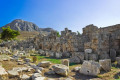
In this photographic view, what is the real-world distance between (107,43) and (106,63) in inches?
181

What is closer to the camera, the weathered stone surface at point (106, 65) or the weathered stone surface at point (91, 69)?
the weathered stone surface at point (91, 69)

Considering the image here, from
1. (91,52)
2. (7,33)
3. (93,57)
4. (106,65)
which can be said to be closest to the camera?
(106,65)

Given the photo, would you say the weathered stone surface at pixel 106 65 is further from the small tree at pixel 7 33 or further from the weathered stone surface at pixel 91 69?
the small tree at pixel 7 33

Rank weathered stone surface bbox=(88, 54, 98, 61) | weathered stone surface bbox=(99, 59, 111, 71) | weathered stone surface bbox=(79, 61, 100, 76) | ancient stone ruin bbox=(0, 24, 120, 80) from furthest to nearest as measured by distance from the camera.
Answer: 1. weathered stone surface bbox=(88, 54, 98, 61)
2. weathered stone surface bbox=(99, 59, 111, 71)
3. ancient stone ruin bbox=(0, 24, 120, 80)
4. weathered stone surface bbox=(79, 61, 100, 76)

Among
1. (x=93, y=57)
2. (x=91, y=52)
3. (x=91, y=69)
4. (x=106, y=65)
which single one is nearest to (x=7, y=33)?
(x=91, y=52)

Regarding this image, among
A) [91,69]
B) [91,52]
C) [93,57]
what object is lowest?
[91,69]

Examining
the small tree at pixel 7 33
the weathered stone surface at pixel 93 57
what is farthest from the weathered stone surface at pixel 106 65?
the small tree at pixel 7 33

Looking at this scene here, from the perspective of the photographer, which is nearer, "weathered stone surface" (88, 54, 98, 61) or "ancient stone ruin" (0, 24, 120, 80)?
"ancient stone ruin" (0, 24, 120, 80)

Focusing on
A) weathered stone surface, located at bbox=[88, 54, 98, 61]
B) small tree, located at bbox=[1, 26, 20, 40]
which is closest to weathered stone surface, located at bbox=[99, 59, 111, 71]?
weathered stone surface, located at bbox=[88, 54, 98, 61]

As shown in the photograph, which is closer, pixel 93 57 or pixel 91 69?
pixel 91 69

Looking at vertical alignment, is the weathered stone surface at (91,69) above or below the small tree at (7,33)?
below

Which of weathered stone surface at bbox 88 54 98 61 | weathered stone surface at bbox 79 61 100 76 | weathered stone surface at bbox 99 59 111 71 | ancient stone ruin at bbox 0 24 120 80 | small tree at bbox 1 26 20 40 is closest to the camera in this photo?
weathered stone surface at bbox 79 61 100 76

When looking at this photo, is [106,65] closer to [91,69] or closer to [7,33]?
[91,69]

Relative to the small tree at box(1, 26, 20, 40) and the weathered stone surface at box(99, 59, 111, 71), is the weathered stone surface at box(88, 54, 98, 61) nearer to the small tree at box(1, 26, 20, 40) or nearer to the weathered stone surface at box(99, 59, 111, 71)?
the weathered stone surface at box(99, 59, 111, 71)
